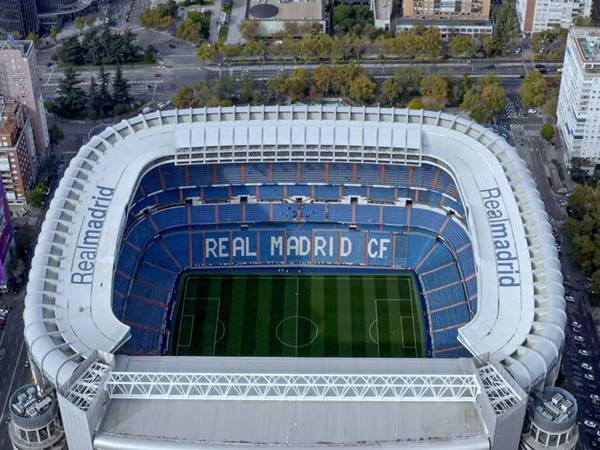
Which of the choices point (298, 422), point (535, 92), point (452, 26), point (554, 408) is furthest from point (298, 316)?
point (452, 26)

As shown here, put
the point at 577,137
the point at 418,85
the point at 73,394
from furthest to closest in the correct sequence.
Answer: the point at 418,85 < the point at 577,137 < the point at 73,394

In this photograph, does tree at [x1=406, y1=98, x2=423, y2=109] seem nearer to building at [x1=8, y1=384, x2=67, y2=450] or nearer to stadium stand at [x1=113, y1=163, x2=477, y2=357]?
stadium stand at [x1=113, y1=163, x2=477, y2=357]

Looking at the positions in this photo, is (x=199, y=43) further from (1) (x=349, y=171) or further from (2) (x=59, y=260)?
(2) (x=59, y=260)

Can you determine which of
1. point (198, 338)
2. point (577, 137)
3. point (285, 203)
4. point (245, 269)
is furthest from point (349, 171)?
point (577, 137)

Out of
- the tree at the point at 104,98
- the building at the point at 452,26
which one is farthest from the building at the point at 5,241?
the building at the point at 452,26

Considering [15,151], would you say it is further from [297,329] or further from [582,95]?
[582,95]

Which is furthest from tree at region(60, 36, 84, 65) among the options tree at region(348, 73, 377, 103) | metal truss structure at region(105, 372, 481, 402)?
metal truss structure at region(105, 372, 481, 402)
